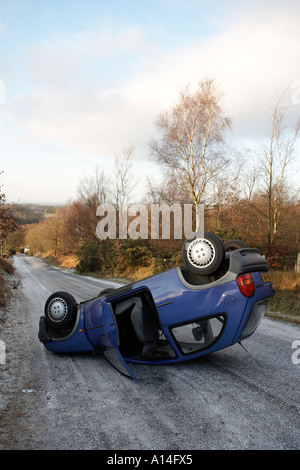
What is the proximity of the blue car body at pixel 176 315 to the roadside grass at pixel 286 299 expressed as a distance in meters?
4.34

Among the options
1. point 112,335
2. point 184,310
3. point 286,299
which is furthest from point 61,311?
point 286,299

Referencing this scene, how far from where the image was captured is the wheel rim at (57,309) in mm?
4930

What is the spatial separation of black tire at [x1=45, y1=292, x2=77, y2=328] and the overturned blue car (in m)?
0.02

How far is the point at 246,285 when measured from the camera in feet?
12.4

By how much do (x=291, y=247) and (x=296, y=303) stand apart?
774cm

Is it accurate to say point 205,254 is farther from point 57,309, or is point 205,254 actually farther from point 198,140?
point 198,140

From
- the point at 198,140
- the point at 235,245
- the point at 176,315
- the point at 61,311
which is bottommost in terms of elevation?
the point at 61,311

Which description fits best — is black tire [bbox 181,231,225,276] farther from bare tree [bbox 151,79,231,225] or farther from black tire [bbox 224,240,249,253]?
bare tree [bbox 151,79,231,225]

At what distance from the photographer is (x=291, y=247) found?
52.6 ft

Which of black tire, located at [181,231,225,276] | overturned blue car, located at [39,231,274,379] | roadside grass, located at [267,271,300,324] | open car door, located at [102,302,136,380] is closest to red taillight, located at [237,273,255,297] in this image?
overturned blue car, located at [39,231,274,379]

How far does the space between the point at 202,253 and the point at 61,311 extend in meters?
2.41
